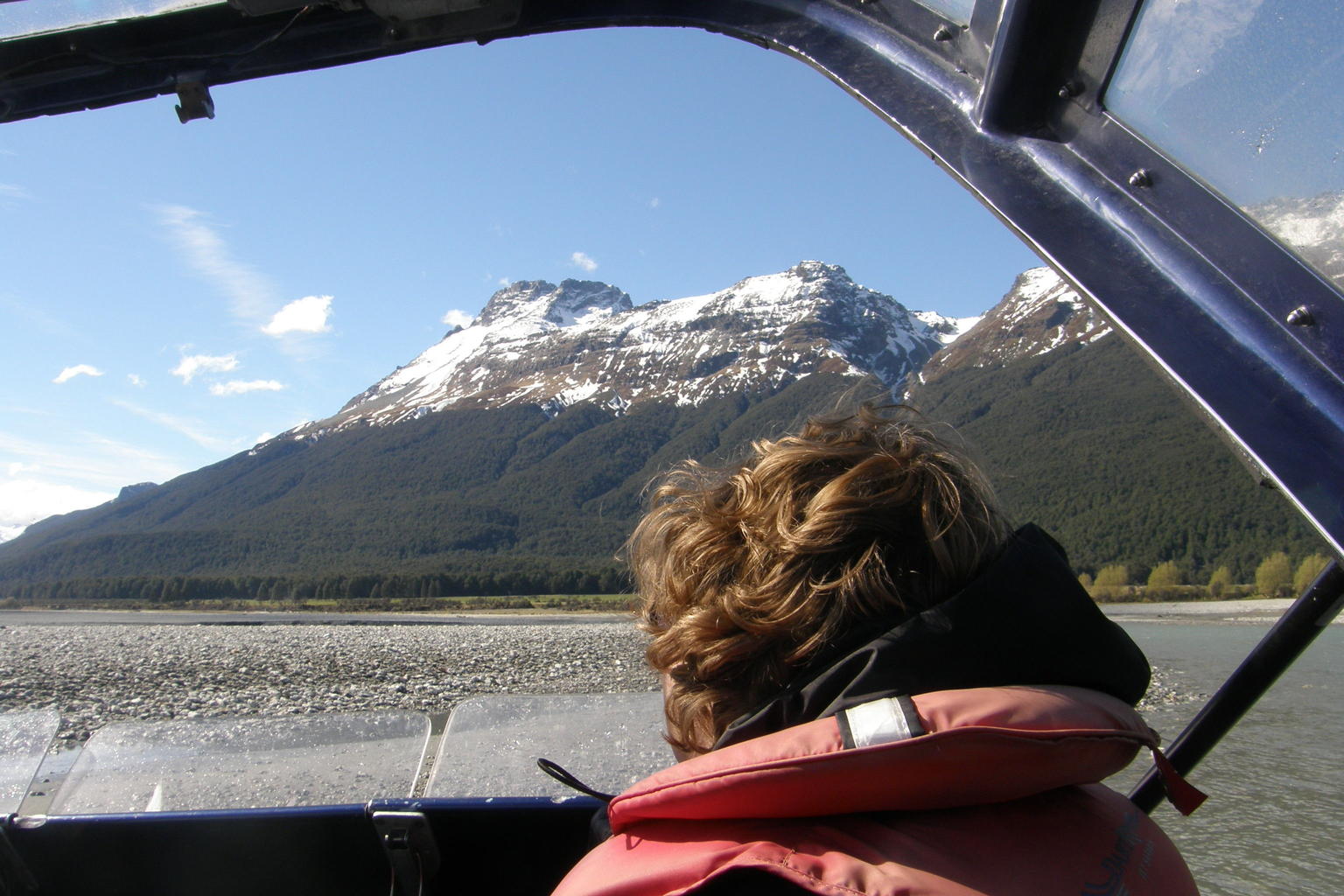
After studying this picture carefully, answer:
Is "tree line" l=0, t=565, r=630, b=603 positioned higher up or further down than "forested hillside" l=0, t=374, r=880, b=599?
further down

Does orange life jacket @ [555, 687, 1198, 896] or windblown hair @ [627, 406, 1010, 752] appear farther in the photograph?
windblown hair @ [627, 406, 1010, 752]

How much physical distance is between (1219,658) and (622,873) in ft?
55.8

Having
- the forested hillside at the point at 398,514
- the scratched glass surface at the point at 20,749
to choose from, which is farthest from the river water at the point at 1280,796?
the forested hillside at the point at 398,514

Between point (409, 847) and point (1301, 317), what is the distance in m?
1.98

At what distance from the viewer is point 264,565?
125m

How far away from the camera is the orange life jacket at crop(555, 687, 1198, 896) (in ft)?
2.70

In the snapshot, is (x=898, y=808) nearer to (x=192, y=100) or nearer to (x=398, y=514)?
(x=192, y=100)

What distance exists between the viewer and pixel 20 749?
6.75 ft

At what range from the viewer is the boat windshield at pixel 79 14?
1616mm

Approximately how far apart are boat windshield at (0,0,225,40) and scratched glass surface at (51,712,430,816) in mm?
1579

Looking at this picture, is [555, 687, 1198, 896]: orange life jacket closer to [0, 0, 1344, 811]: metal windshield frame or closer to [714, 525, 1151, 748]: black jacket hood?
[714, 525, 1151, 748]: black jacket hood

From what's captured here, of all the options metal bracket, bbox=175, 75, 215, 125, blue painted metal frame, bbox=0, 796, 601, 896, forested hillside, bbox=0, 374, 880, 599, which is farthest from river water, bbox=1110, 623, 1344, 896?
forested hillside, bbox=0, 374, 880, 599

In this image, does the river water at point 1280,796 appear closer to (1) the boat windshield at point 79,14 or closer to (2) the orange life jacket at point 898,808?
(2) the orange life jacket at point 898,808

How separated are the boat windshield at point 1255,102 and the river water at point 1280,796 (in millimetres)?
3448
